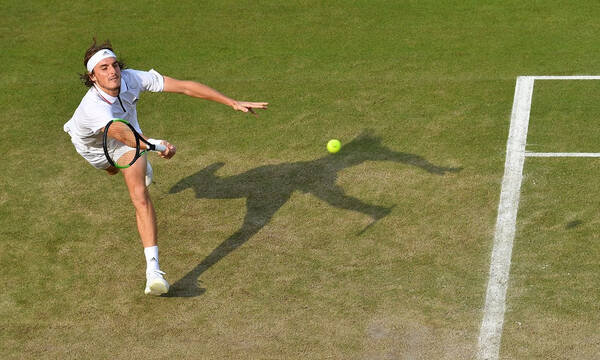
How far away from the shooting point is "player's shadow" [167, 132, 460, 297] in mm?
9875

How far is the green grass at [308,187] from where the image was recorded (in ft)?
26.9

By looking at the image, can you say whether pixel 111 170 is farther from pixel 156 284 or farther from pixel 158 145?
pixel 156 284

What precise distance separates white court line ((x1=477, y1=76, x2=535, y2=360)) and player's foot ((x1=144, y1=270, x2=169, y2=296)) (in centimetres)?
268

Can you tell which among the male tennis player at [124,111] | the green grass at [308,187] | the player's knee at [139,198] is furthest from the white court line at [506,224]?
the player's knee at [139,198]

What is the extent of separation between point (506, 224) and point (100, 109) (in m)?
3.91

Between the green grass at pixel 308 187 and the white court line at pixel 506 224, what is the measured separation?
9cm

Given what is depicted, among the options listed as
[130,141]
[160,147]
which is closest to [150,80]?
[130,141]

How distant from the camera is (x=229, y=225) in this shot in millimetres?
9859

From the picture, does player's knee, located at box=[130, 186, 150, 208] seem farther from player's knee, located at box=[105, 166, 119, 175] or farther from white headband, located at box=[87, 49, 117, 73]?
white headband, located at box=[87, 49, 117, 73]

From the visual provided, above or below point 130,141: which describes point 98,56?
above

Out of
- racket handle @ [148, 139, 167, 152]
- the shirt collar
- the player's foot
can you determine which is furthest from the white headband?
the player's foot

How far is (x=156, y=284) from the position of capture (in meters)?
8.52

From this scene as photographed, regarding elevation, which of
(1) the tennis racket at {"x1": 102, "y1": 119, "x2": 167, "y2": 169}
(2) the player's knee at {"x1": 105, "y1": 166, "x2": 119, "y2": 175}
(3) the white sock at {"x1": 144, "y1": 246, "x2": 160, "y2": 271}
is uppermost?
(1) the tennis racket at {"x1": 102, "y1": 119, "x2": 167, "y2": 169}

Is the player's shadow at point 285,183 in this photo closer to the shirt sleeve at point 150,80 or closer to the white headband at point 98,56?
the shirt sleeve at point 150,80
